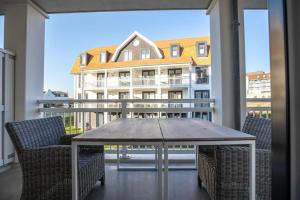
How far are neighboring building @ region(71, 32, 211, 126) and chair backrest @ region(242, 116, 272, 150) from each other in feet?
18.4

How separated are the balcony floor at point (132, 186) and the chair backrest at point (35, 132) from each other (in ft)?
2.23

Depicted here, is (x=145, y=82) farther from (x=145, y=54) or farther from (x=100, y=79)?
(x=100, y=79)

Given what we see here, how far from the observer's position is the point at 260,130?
7.24 feet

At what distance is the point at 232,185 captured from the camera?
1.88m

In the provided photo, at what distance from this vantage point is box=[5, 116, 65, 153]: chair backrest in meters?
1.97

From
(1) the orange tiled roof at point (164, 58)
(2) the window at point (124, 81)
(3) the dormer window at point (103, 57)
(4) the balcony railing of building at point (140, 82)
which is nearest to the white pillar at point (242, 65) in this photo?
(1) the orange tiled roof at point (164, 58)

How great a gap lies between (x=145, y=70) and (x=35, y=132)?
7794mm

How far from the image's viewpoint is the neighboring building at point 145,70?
872 centimetres

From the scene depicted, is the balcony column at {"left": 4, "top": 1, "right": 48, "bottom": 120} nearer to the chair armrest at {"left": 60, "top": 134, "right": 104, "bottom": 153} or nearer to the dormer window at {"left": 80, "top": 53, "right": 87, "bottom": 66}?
the chair armrest at {"left": 60, "top": 134, "right": 104, "bottom": 153}

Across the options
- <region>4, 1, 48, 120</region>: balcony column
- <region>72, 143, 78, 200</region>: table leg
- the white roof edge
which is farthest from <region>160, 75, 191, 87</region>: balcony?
<region>72, 143, 78, 200</region>: table leg

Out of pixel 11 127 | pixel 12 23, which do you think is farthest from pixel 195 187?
pixel 12 23

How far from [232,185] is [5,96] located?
131 inches

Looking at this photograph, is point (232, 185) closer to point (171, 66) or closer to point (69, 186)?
point (69, 186)

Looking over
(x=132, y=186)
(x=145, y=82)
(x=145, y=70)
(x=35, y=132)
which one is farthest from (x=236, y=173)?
(x=145, y=70)
